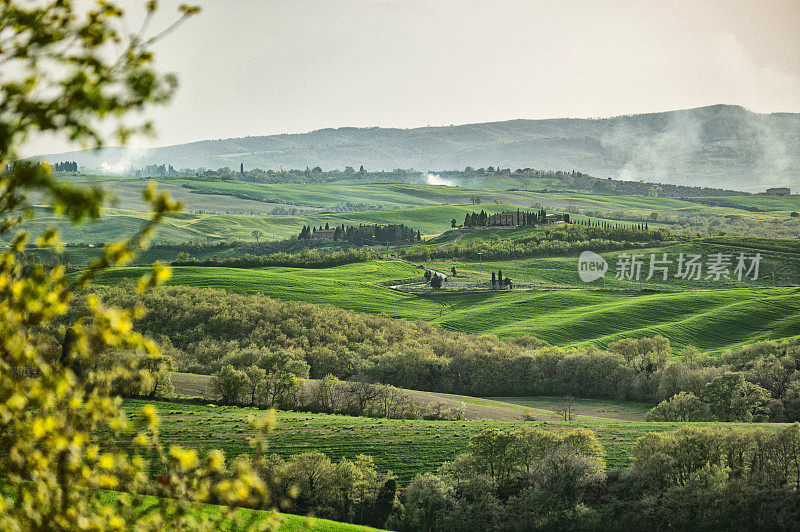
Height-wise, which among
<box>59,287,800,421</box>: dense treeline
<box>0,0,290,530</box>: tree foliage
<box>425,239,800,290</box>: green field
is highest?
<box>0,0,290,530</box>: tree foliage

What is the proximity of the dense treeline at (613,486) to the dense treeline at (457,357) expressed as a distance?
23.6 metres

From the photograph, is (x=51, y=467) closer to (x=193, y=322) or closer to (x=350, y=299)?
(x=193, y=322)

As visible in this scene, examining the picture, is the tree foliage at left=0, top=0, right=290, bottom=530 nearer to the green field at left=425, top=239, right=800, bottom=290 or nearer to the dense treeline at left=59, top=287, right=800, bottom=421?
the dense treeline at left=59, top=287, right=800, bottom=421

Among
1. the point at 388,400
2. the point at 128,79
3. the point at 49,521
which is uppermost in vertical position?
the point at 128,79

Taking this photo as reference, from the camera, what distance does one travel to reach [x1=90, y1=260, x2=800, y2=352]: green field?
115 metres

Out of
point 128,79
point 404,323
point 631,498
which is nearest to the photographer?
point 128,79

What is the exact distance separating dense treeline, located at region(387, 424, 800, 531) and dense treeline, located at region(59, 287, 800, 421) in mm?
23590

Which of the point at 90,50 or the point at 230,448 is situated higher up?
the point at 90,50

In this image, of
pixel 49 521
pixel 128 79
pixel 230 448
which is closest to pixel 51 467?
pixel 49 521

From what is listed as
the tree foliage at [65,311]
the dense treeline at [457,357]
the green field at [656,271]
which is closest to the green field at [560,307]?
the dense treeline at [457,357]

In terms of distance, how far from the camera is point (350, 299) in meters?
135

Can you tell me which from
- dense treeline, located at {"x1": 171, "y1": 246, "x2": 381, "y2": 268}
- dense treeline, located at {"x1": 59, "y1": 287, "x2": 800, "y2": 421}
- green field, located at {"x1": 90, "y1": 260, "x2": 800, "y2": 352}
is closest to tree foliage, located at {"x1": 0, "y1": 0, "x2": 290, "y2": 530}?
dense treeline, located at {"x1": 59, "y1": 287, "x2": 800, "y2": 421}

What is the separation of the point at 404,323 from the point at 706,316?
52.6m

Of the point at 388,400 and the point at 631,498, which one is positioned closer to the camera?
the point at 631,498
